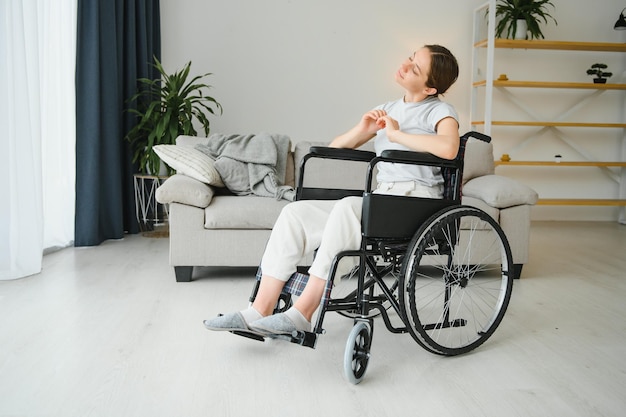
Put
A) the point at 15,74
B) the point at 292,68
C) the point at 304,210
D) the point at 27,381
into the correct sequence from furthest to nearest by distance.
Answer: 1. the point at 292,68
2. the point at 15,74
3. the point at 304,210
4. the point at 27,381

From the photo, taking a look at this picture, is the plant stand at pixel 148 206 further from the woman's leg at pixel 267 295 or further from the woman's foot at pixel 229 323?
the woman's foot at pixel 229 323

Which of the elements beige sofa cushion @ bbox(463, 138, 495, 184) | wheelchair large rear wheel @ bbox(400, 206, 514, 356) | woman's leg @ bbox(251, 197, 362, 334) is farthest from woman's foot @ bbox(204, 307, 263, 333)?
beige sofa cushion @ bbox(463, 138, 495, 184)

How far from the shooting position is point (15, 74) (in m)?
2.94

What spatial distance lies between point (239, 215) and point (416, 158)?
1332 mm

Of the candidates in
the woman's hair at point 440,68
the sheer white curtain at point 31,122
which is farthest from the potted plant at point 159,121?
the woman's hair at point 440,68

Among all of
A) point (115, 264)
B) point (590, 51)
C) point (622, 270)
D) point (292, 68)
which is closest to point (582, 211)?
point (590, 51)

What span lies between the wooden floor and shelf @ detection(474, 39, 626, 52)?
8.82ft

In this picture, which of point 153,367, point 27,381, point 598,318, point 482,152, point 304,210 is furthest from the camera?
point 482,152

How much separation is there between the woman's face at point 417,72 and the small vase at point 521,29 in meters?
3.45

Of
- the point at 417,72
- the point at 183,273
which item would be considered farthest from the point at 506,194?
the point at 183,273

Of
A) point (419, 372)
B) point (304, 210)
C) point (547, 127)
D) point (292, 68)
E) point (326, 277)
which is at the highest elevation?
point (292, 68)

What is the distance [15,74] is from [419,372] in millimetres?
2241

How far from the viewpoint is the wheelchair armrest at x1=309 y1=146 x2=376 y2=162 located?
6.70 feet

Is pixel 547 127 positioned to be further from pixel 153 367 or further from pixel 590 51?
pixel 153 367
